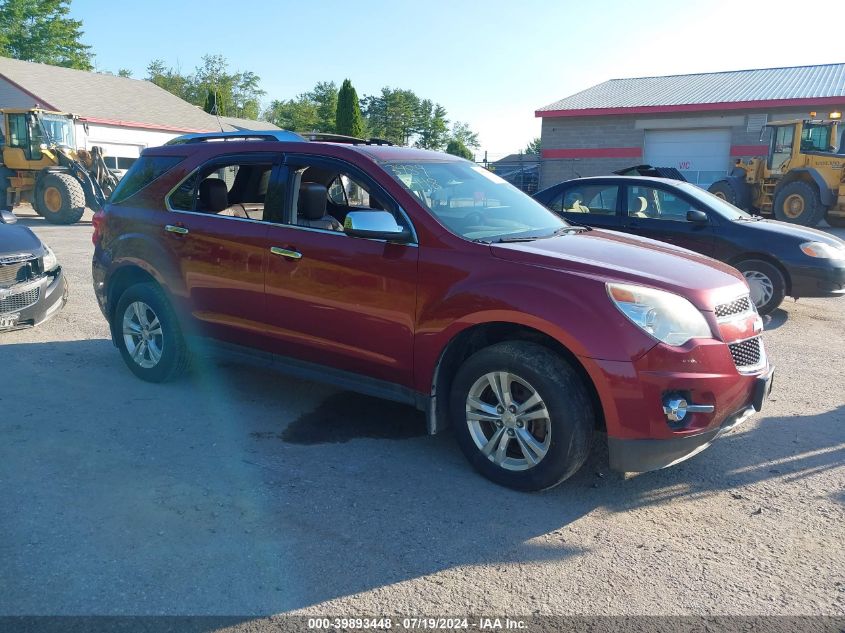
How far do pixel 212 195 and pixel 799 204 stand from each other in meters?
17.9

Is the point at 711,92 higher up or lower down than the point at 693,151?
higher up

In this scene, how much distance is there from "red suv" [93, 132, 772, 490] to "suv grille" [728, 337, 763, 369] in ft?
0.06

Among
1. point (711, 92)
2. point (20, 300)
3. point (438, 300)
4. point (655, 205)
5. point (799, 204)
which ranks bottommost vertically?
point (20, 300)

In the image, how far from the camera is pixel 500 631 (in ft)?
8.69

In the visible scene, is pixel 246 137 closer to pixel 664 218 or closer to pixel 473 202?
pixel 473 202

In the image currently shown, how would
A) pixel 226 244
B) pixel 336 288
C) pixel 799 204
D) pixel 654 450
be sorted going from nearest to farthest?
pixel 654 450 → pixel 336 288 → pixel 226 244 → pixel 799 204

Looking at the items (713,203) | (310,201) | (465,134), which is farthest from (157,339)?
(465,134)

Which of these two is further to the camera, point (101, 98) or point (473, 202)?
point (101, 98)

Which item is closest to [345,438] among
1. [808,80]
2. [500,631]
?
[500,631]

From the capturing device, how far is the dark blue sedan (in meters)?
7.73

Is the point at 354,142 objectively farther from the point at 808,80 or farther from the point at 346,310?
the point at 808,80

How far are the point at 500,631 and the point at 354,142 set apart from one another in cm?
360

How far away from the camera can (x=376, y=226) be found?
3.95 metres

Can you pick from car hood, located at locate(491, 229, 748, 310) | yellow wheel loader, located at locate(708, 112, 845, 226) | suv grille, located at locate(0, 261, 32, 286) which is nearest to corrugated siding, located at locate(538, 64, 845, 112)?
yellow wheel loader, located at locate(708, 112, 845, 226)
